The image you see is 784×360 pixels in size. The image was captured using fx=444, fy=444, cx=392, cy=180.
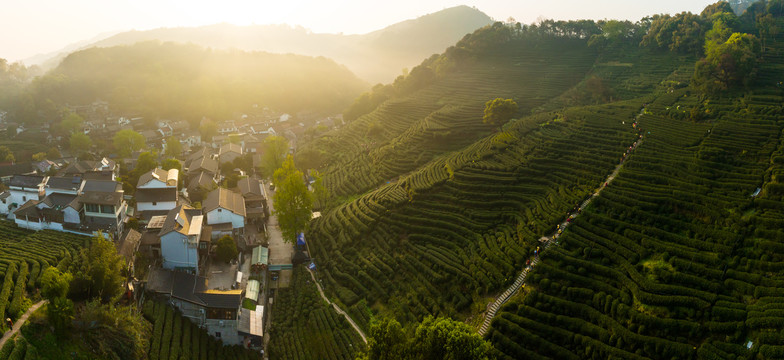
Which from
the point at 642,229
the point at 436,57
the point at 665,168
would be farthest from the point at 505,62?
the point at 642,229

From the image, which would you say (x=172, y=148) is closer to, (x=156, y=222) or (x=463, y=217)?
(x=156, y=222)

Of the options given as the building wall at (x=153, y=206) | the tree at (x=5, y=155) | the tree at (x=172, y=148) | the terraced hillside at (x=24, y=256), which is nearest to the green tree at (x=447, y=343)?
the terraced hillside at (x=24, y=256)

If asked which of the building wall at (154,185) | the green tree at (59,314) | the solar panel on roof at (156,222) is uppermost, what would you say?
the building wall at (154,185)

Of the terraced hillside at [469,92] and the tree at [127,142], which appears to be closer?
the terraced hillside at [469,92]

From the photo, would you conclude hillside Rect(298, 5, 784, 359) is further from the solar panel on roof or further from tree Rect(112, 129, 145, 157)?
tree Rect(112, 129, 145, 157)

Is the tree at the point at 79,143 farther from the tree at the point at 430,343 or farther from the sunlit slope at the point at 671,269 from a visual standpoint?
the sunlit slope at the point at 671,269

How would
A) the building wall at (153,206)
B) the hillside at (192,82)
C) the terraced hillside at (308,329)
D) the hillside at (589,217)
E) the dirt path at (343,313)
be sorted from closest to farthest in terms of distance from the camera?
the hillside at (589,217) → the terraced hillside at (308,329) → the dirt path at (343,313) → the building wall at (153,206) → the hillside at (192,82)

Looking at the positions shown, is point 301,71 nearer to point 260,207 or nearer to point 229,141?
point 229,141
